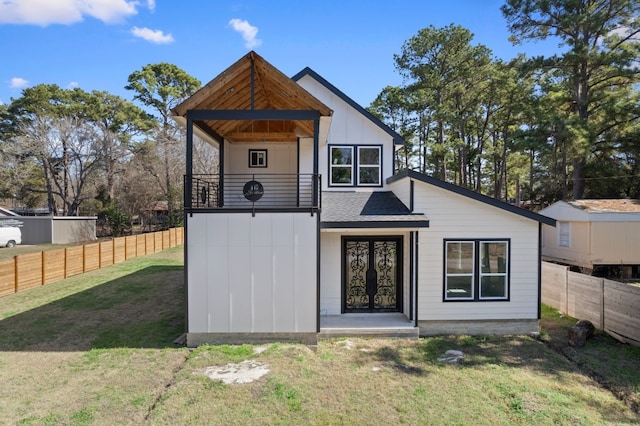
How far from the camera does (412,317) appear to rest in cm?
884

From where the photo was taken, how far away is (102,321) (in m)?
9.66

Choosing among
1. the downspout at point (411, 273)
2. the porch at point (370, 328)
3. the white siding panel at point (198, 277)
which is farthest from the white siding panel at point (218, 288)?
the downspout at point (411, 273)

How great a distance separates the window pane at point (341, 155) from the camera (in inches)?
444

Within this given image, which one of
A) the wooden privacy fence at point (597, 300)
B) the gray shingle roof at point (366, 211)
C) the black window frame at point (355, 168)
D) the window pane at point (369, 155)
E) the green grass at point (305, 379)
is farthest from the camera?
the window pane at point (369, 155)

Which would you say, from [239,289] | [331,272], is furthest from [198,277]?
[331,272]

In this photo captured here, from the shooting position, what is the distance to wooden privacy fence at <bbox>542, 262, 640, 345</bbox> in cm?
800

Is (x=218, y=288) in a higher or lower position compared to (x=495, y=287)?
higher

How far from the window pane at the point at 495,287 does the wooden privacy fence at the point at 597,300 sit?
2.50 m

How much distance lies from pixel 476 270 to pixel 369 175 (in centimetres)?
437

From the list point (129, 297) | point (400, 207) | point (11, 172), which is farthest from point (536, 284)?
point (11, 172)

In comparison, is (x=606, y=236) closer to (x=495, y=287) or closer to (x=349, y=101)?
(x=495, y=287)

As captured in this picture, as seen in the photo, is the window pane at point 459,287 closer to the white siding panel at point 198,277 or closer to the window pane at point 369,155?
the window pane at point 369,155

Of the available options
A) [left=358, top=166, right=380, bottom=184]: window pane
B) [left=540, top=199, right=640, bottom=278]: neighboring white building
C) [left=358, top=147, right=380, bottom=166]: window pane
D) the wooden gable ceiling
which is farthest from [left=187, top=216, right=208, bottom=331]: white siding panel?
[left=540, top=199, right=640, bottom=278]: neighboring white building

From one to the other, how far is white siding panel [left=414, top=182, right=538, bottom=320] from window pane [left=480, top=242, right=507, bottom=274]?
19 cm
